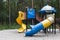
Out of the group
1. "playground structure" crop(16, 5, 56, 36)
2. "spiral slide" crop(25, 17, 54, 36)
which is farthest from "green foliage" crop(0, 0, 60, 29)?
"spiral slide" crop(25, 17, 54, 36)

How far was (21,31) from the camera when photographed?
13047 millimetres

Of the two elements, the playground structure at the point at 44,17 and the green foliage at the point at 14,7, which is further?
the green foliage at the point at 14,7

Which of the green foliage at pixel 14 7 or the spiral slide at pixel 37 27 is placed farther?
the green foliage at pixel 14 7

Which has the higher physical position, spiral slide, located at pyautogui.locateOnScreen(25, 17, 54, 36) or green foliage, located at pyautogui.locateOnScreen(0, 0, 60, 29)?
green foliage, located at pyautogui.locateOnScreen(0, 0, 60, 29)

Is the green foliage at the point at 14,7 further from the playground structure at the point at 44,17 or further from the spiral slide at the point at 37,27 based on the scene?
the spiral slide at the point at 37,27

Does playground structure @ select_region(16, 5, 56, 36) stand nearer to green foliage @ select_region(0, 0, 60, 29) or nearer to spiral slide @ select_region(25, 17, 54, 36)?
spiral slide @ select_region(25, 17, 54, 36)

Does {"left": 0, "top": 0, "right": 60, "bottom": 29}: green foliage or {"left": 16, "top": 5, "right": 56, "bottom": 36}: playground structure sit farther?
{"left": 0, "top": 0, "right": 60, "bottom": 29}: green foliage

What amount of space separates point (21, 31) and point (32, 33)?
6.68 feet

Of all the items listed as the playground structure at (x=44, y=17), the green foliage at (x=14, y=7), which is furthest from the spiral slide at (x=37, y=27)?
the green foliage at (x=14, y=7)

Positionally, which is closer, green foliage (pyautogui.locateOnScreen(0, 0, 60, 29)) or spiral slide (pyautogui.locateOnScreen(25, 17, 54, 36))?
spiral slide (pyautogui.locateOnScreen(25, 17, 54, 36))

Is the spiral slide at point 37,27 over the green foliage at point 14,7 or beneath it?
beneath

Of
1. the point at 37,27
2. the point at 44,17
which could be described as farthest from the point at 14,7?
the point at 37,27

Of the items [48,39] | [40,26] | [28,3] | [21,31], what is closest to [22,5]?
[28,3]

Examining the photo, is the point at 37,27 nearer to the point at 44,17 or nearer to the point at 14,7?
the point at 44,17
